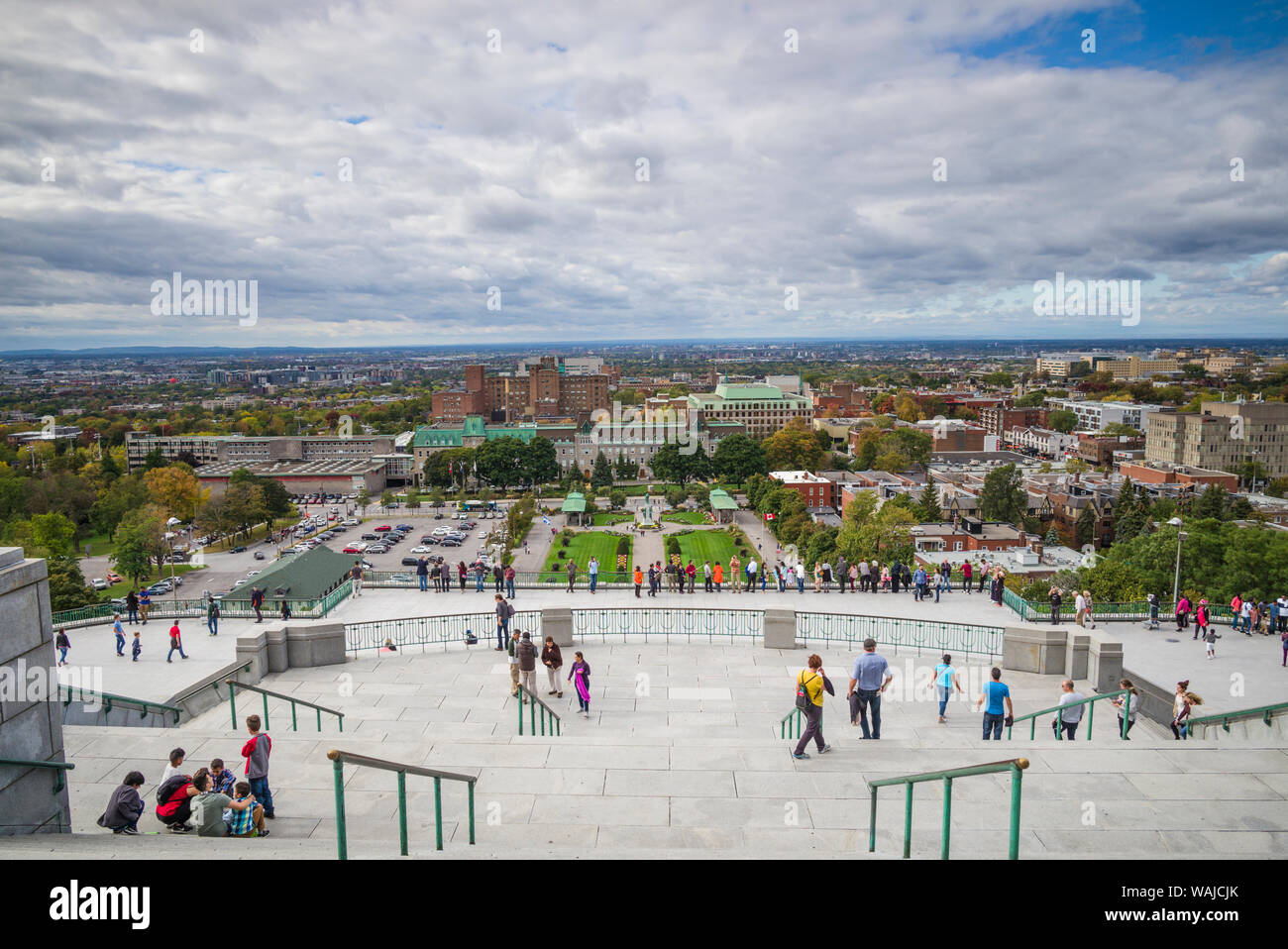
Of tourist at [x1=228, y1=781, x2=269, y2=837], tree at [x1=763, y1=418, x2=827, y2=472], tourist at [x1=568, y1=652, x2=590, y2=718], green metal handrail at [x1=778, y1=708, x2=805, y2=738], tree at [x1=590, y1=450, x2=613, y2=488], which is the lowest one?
tree at [x1=590, y1=450, x2=613, y2=488]

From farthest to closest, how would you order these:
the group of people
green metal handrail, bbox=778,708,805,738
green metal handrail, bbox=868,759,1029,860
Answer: green metal handrail, bbox=778,708,805,738 < the group of people < green metal handrail, bbox=868,759,1029,860

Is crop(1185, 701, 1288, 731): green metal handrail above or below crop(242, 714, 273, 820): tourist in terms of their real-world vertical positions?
below

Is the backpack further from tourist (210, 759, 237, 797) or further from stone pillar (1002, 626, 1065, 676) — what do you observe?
stone pillar (1002, 626, 1065, 676)

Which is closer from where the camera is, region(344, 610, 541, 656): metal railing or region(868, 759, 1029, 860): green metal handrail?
region(868, 759, 1029, 860): green metal handrail

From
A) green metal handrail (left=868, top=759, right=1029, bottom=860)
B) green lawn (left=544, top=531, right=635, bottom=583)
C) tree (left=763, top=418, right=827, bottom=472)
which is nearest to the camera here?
green metal handrail (left=868, top=759, right=1029, bottom=860)

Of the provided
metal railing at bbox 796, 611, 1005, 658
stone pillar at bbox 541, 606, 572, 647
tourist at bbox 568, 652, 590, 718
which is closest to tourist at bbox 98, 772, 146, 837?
tourist at bbox 568, 652, 590, 718

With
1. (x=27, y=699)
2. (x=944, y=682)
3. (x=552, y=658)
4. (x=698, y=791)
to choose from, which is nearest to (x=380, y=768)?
(x=27, y=699)

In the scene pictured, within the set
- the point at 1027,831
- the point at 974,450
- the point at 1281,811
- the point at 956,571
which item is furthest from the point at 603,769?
the point at 974,450
